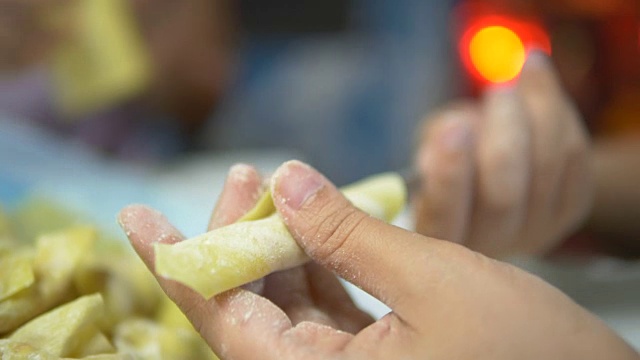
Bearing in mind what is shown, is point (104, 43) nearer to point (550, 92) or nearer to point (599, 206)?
point (550, 92)

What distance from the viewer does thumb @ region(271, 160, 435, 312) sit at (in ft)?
1.15

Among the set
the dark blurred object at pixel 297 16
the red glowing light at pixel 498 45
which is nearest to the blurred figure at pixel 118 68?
the dark blurred object at pixel 297 16

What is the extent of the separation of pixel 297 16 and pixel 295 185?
1632 millimetres

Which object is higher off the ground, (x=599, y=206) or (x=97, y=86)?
(x=97, y=86)

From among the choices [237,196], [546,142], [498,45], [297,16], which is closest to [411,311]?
[237,196]

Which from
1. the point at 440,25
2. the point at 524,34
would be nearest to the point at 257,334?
the point at 524,34

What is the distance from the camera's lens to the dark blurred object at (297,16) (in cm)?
193

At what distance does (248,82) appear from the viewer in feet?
5.35

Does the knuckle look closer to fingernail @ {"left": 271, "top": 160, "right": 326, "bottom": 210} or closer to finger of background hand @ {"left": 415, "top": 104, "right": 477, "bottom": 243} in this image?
fingernail @ {"left": 271, "top": 160, "right": 326, "bottom": 210}

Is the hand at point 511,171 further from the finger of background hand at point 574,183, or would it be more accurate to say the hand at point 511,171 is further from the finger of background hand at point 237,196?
the finger of background hand at point 237,196

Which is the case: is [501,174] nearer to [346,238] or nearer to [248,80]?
[346,238]

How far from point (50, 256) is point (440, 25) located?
1387mm

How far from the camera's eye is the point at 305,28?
6.44ft

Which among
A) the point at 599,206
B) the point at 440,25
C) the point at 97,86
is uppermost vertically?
the point at 440,25
